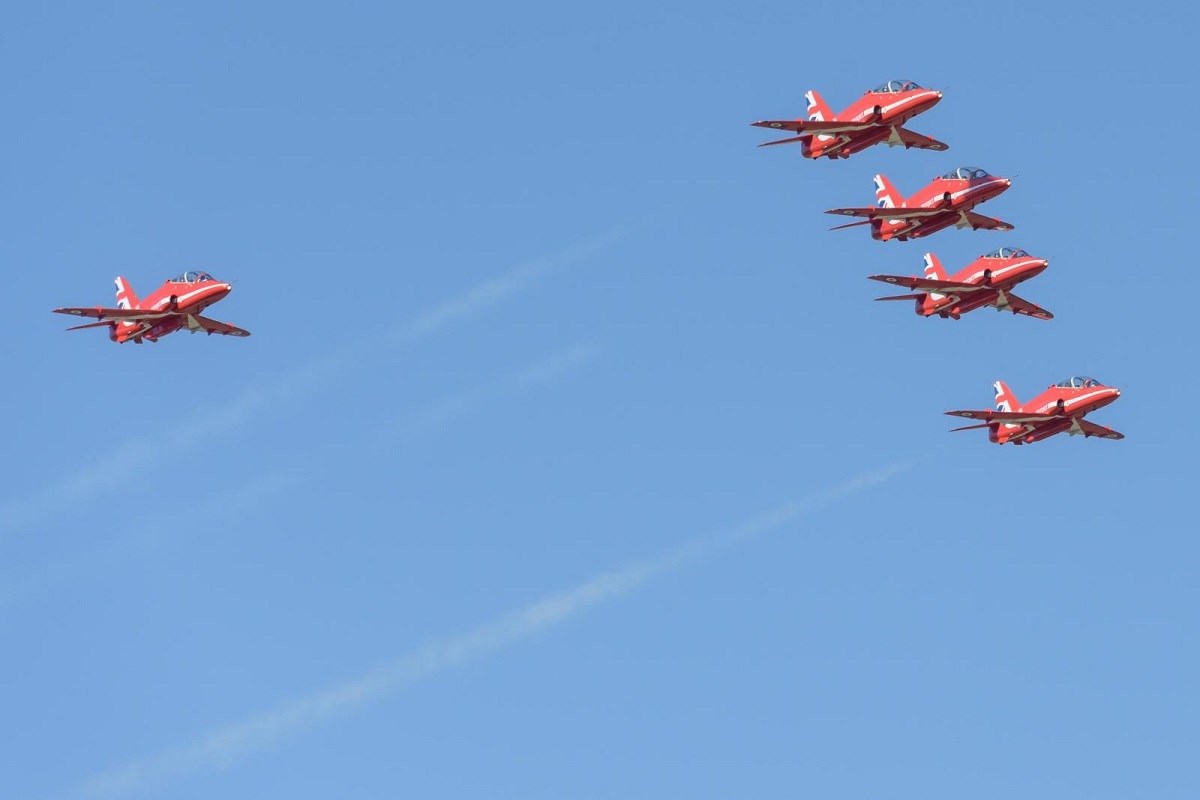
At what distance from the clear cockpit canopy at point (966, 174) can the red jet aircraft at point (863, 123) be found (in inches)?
161

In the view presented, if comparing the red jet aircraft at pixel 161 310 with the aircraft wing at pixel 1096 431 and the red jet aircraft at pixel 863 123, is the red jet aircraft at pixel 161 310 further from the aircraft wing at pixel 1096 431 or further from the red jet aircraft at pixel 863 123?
the aircraft wing at pixel 1096 431

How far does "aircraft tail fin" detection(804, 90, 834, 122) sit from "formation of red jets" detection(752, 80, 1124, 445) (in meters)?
1.01

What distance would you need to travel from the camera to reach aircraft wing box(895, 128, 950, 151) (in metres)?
172

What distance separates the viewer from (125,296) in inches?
6786

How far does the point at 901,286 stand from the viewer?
169m

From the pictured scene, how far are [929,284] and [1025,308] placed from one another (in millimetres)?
8742

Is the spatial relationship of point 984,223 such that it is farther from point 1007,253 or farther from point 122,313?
point 122,313

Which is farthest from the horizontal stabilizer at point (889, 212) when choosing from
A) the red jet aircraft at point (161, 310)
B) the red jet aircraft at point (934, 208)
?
the red jet aircraft at point (161, 310)

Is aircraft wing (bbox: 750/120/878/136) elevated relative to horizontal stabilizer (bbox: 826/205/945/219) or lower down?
elevated

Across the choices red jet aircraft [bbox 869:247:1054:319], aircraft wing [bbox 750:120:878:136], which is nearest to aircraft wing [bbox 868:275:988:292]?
red jet aircraft [bbox 869:247:1054:319]

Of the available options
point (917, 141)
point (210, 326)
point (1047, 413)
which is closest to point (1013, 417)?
point (1047, 413)

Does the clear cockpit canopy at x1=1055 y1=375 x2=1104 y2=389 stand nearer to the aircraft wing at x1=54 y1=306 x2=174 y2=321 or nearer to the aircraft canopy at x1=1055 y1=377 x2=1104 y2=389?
the aircraft canopy at x1=1055 y1=377 x2=1104 y2=389

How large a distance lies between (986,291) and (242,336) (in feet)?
153

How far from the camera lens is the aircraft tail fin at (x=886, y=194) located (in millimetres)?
171250
